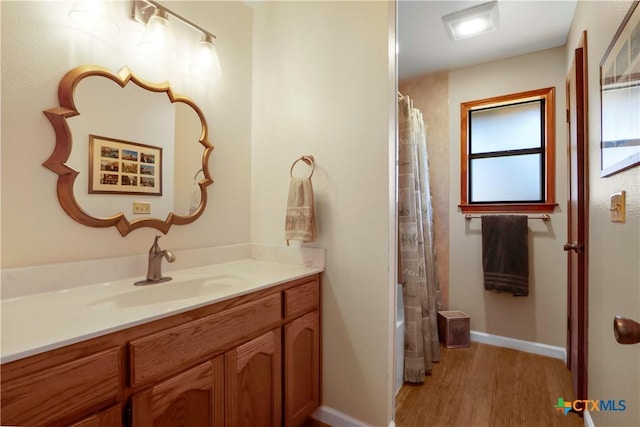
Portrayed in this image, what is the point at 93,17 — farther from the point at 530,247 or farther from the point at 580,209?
the point at 530,247

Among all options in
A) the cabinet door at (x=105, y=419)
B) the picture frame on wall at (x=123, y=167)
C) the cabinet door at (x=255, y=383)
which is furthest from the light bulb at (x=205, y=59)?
the cabinet door at (x=105, y=419)

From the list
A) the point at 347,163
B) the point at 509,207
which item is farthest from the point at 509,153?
the point at 347,163

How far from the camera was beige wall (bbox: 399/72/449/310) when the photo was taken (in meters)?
2.85

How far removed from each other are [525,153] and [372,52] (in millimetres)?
1858

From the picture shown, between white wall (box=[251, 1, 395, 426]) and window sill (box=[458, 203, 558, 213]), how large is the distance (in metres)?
1.58

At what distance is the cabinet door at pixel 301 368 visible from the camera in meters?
1.44

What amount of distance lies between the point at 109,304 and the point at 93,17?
1.18 meters

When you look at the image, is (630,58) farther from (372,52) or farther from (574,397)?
(574,397)

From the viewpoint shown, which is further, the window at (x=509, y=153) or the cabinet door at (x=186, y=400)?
the window at (x=509, y=153)

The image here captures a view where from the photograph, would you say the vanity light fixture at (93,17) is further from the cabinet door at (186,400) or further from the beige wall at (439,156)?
the beige wall at (439,156)

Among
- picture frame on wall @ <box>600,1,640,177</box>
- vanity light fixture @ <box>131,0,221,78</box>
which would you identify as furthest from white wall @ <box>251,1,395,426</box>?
picture frame on wall @ <box>600,1,640,177</box>

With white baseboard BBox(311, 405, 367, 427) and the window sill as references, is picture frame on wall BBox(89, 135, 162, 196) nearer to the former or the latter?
white baseboard BBox(311, 405, 367, 427)

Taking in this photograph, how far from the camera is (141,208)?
1442 mm

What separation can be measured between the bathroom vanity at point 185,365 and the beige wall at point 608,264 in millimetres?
1246
